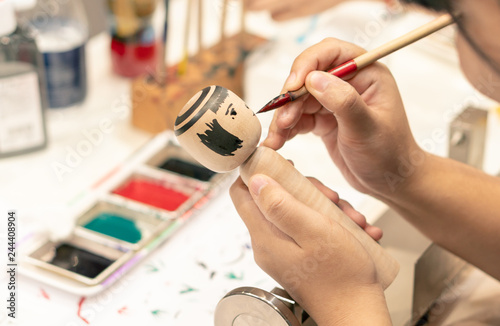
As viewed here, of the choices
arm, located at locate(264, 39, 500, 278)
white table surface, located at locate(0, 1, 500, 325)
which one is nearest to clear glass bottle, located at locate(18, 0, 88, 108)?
white table surface, located at locate(0, 1, 500, 325)

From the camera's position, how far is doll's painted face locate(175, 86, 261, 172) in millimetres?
427

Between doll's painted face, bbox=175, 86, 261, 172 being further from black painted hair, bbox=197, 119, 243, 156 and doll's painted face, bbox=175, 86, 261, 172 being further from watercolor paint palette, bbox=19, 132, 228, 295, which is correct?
watercolor paint palette, bbox=19, 132, 228, 295

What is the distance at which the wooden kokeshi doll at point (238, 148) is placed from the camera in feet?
1.41

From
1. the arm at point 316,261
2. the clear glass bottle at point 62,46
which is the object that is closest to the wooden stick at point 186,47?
the clear glass bottle at point 62,46

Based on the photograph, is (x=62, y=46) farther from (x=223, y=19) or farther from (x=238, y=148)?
(x=238, y=148)

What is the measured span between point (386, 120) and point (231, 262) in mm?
193

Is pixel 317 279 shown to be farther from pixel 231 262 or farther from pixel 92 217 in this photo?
pixel 92 217

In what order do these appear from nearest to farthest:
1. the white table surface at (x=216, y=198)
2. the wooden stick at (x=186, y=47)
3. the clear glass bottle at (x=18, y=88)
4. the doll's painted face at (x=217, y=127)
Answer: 1. the doll's painted face at (x=217, y=127)
2. the white table surface at (x=216, y=198)
3. the clear glass bottle at (x=18, y=88)
4. the wooden stick at (x=186, y=47)

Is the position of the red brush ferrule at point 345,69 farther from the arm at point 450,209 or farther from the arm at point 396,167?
the arm at point 450,209

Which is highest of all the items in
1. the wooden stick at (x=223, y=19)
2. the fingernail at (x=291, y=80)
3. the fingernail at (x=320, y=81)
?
the fingernail at (x=320, y=81)

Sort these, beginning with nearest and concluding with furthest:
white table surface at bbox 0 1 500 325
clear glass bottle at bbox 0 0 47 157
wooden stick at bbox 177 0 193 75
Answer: white table surface at bbox 0 1 500 325 < clear glass bottle at bbox 0 0 47 157 < wooden stick at bbox 177 0 193 75

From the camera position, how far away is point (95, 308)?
0.54 meters

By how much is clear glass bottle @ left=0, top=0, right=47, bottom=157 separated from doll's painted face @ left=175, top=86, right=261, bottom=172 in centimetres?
34

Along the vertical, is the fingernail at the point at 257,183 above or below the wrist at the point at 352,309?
above
